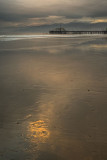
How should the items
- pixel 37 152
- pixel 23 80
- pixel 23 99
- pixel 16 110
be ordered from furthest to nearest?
pixel 23 80 < pixel 23 99 < pixel 16 110 < pixel 37 152

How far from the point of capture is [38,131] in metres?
3.20

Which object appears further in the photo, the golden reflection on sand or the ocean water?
the golden reflection on sand

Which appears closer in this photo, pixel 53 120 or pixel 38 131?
pixel 38 131

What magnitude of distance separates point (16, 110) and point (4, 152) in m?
1.45

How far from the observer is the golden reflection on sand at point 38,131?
2975 millimetres

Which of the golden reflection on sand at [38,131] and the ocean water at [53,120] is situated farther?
the golden reflection on sand at [38,131]

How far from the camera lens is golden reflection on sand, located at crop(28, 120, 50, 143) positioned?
297cm

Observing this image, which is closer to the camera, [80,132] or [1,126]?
[80,132]

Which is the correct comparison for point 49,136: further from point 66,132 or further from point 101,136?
point 101,136

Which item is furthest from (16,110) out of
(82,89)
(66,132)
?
(82,89)

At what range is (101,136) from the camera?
9.94 feet

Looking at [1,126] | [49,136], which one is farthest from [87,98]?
[1,126]

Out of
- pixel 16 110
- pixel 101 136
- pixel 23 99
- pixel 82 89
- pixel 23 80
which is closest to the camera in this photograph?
pixel 101 136

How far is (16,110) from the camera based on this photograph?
13.3 feet
